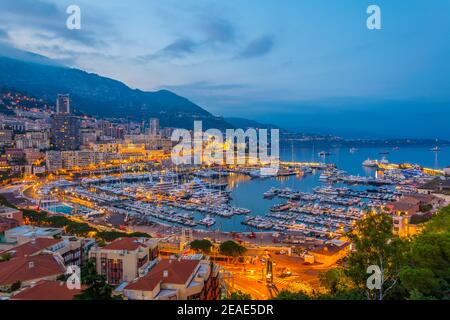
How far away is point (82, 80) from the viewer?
10119cm

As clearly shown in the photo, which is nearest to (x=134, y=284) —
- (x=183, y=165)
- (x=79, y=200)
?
(x=79, y=200)

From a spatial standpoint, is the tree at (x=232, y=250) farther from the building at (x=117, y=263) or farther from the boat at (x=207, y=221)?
the boat at (x=207, y=221)

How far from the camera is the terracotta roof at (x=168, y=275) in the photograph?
5.92m

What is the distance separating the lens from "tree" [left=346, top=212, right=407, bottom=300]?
4078 mm

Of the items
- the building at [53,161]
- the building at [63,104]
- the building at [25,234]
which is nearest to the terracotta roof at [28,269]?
the building at [25,234]

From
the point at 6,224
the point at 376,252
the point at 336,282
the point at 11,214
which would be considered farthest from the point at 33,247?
the point at 376,252

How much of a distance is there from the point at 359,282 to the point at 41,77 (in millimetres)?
99305

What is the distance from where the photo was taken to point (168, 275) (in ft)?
20.6

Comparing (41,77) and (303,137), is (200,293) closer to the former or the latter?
(303,137)

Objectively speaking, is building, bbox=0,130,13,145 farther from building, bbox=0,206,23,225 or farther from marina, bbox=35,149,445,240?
building, bbox=0,206,23,225

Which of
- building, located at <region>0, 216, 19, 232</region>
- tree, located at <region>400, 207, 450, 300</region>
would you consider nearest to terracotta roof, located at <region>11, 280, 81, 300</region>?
tree, located at <region>400, 207, 450, 300</region>

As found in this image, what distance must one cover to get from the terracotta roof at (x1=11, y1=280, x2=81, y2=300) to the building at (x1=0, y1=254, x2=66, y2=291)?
3.40 ft

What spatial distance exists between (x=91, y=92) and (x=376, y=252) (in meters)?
102

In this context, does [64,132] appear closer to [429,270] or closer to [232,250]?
[232,250]
